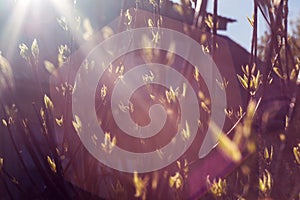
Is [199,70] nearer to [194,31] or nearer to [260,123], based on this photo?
[194,31]

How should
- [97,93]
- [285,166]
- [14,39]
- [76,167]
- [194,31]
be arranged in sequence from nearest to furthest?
1. [194,31]
2. [76,167]
3. [97,93]
4. [285,166]
5. [14,39]

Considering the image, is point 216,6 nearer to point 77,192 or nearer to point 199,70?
point 199,70

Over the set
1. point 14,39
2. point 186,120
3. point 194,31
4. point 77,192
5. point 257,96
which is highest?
point 194,31

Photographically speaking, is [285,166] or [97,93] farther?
[285,166]

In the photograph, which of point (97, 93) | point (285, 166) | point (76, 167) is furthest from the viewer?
point (285, 166)

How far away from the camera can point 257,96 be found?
1.88 m

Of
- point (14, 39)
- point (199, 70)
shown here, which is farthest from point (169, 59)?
point (14, 39)

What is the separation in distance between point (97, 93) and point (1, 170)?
0.55 m

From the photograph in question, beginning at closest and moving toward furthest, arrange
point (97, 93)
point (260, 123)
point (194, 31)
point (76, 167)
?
point (260, 123) → point (194, 31) → point (76, 167) → point (97, 93)

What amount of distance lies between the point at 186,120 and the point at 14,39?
6872 millimetres

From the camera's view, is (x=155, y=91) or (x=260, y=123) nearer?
(x=260, y=123)

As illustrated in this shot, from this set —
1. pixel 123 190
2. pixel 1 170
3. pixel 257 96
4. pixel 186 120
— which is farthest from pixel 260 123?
pixel 1 170

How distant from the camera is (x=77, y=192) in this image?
206cm

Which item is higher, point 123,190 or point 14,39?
point 123,190
